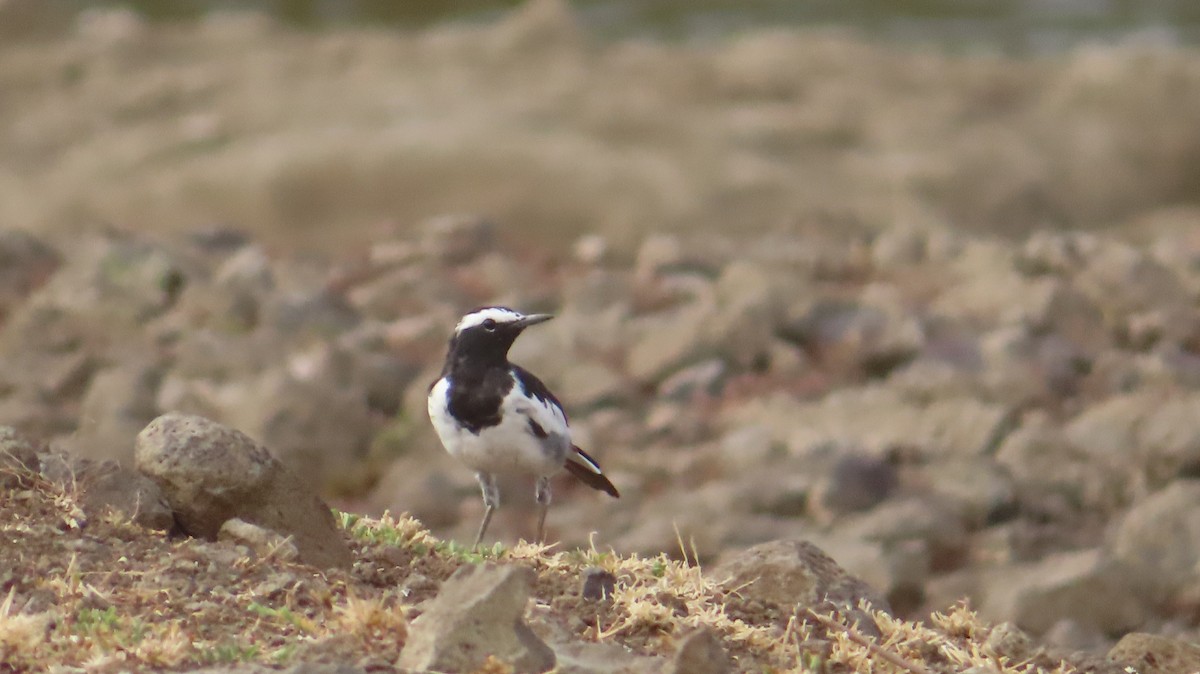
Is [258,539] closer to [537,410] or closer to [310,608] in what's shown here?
[310,608]

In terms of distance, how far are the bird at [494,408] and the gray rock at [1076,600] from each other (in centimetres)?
517

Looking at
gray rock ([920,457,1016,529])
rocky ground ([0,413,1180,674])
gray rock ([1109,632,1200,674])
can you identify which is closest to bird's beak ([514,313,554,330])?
rocky ground ([0,413,1180,674])

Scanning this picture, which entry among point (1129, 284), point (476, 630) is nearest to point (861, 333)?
point (1129, 284)

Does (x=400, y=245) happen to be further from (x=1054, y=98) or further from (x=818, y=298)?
(x=1054, y=98)

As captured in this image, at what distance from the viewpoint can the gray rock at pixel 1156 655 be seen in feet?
25.0

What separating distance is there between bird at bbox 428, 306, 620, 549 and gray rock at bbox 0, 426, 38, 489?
207 cm

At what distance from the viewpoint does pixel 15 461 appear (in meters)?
7.50

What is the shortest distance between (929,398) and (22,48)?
22.0 m

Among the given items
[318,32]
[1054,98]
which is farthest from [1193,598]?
[318,32]

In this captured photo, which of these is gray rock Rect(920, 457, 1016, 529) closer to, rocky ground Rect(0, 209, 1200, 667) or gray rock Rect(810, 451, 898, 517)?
rocky ground Rect(0, 209, 1200, 667)

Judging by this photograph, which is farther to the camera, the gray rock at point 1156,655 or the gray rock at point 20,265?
the gray rock at point 20,265

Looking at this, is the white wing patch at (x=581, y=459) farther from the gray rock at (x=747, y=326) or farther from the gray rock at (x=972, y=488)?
the gray rock at (x=747, y=326)

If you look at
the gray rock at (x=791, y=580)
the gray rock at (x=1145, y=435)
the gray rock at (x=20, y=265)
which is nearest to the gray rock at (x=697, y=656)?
the gray rock at (x=791, y=580)

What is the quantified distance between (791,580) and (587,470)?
6.64 feet
